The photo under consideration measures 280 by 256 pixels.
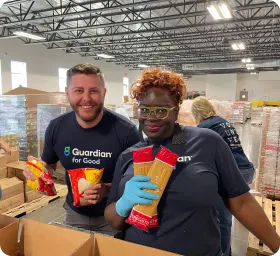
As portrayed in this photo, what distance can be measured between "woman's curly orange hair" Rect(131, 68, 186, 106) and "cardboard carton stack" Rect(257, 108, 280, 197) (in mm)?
3712

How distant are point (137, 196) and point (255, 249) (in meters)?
2.22

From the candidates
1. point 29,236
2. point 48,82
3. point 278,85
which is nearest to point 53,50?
point 48,82

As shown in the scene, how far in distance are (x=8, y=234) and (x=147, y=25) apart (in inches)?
512

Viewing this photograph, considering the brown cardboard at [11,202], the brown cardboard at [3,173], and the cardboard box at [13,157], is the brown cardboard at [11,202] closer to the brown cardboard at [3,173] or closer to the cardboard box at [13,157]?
the brown cardboard at [3,173]

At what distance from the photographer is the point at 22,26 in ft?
38.9

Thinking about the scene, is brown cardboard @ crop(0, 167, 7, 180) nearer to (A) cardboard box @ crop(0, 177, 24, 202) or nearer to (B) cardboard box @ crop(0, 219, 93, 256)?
(A) cardboard box @ crop(0, 177, 24, 202)

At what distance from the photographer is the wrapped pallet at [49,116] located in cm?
549

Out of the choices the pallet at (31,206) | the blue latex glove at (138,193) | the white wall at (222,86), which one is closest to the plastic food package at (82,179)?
the blue latex glove at (138,193)

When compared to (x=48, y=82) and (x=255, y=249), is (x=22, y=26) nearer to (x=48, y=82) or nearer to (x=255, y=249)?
(x=48, y=82)

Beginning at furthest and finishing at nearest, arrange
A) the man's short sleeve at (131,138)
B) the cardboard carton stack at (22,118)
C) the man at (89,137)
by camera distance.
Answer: the cardboard carton stack at (22,118) < the man's short sleeve at (131,138) < the man at (89,137)

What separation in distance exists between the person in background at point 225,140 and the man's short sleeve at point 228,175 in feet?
4.87

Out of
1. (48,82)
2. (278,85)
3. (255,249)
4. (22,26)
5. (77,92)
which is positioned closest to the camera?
(77,92)

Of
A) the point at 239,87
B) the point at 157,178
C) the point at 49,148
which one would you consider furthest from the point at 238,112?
the point at 157,178

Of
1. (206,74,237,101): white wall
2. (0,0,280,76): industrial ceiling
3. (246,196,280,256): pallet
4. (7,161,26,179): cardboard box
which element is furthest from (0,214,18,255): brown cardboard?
(206,74,237,101): white wall
